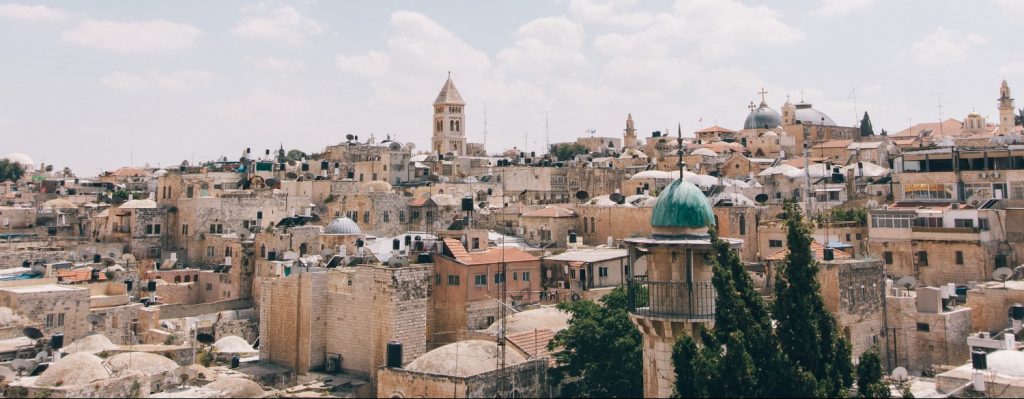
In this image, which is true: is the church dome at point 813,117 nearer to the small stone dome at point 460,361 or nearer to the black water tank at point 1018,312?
the black water tank at point 1018,312

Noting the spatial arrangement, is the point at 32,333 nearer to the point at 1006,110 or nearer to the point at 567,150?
the point at 567,150

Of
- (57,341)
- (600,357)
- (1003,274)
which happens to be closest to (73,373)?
(57,341)

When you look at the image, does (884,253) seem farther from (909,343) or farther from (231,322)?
(231,322)

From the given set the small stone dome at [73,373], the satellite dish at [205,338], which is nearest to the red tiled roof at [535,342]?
the small stone dome at [73,373]

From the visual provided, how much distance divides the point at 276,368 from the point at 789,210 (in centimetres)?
1601

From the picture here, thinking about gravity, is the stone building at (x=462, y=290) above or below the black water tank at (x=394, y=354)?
above

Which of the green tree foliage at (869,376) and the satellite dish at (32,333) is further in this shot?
the satellite dish at (32,333)

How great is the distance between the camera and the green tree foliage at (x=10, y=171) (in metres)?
75.1

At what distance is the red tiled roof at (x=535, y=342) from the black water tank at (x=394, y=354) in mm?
3273

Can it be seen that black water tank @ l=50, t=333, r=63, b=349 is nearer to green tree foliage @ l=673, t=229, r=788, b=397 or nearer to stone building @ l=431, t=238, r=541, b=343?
stone building @ l=431, t=238, r=541, b=343

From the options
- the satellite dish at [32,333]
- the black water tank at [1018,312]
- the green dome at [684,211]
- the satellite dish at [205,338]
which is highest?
the green dome at [684,211]

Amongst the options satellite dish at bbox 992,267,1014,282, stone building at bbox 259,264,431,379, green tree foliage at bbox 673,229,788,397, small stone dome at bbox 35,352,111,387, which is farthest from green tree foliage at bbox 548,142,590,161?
green tree foliage at bbox 673,229,788,397

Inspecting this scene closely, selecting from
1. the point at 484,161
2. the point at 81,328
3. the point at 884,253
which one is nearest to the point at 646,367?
the point at 884,253

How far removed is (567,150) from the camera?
80.0m
